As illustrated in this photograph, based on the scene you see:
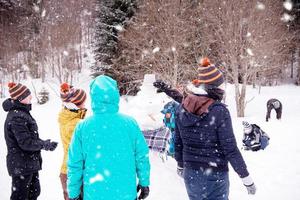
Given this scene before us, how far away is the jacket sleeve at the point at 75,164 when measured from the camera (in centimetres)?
266

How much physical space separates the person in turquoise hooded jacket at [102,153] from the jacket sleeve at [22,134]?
1651mm

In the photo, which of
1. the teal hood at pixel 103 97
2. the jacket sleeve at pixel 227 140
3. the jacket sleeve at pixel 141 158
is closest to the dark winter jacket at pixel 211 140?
the jacket sleeve at pixel 227 140

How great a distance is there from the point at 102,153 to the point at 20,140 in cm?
187

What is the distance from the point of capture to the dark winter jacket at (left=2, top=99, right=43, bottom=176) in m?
4.09

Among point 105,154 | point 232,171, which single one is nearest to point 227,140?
point 105,154

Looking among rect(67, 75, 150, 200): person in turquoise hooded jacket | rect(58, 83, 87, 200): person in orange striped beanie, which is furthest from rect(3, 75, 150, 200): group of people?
rect(58, 83, 87, 200): person in orange striped beanie

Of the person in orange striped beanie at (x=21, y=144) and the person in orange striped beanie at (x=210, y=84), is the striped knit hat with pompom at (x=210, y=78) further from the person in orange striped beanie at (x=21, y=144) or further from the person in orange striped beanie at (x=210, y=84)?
the person in orange striped beanie at (x=21, y=144)

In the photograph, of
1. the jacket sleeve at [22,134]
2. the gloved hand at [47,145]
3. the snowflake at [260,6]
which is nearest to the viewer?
the jacket sleeve at [22,134]

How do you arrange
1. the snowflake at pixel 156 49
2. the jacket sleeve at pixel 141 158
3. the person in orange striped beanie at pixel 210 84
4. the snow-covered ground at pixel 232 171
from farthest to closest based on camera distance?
the snowflake at pixel 156 49 → the snow-covered ground at pixel 232 171 → the person in orange striped beanie at pixel 210 84 → the jacket sleeve at pixel 141 158

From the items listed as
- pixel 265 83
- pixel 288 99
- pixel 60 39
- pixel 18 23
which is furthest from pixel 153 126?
pixel 18 23

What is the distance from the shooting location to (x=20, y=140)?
405 cm

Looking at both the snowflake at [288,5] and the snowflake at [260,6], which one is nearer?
the snowflake at [260,6]

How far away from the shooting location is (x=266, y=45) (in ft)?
48.3

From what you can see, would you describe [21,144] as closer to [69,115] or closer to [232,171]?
[69,115]
